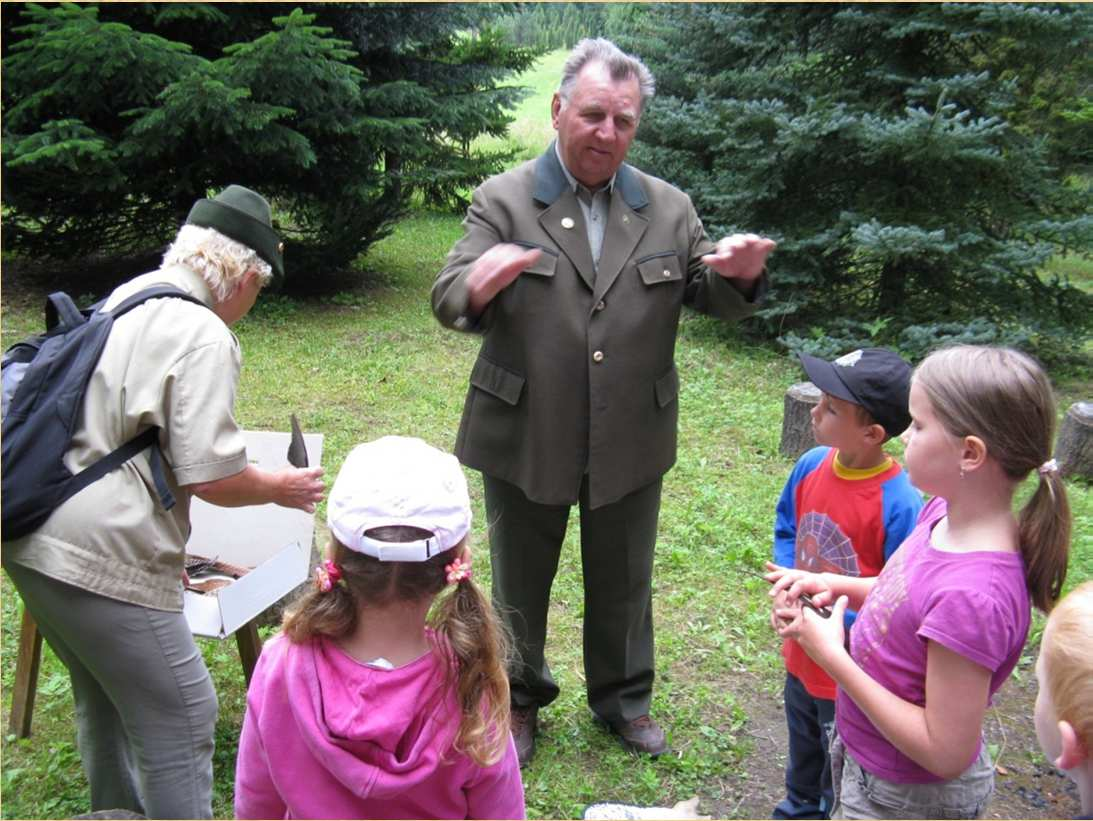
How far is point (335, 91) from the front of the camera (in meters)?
8.44

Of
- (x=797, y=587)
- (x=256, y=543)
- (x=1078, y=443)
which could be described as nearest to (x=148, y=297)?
(x=256, y=543)

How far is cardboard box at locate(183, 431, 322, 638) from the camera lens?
2912 mm

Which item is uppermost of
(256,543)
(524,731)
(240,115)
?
(240,115)

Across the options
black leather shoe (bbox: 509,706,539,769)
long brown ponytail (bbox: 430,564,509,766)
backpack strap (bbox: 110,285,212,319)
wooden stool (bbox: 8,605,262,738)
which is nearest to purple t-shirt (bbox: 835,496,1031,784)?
long brown ponytail (bbox: 430,564,509,766)

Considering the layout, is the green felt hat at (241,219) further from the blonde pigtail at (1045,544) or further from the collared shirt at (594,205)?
the blonde pigtail at (1045,544)

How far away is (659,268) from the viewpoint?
2.85 m

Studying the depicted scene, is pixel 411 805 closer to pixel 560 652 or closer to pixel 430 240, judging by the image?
pixel 560 652

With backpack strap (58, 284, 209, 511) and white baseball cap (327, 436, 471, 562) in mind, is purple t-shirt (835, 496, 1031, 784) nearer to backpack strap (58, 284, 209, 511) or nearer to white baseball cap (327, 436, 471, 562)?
white baseball cap (327, 436, 471, 562)

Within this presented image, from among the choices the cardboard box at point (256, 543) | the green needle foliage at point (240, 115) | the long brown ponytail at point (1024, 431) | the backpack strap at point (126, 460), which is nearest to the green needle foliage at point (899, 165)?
the green needle foliage at point (240, 115)

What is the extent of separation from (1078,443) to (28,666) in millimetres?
5844

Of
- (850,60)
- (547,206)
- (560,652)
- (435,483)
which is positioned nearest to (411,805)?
(435,483)

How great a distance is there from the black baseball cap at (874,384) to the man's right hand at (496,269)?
82cm

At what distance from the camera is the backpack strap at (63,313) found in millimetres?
2281

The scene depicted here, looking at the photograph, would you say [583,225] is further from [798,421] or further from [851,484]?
[798,421]
